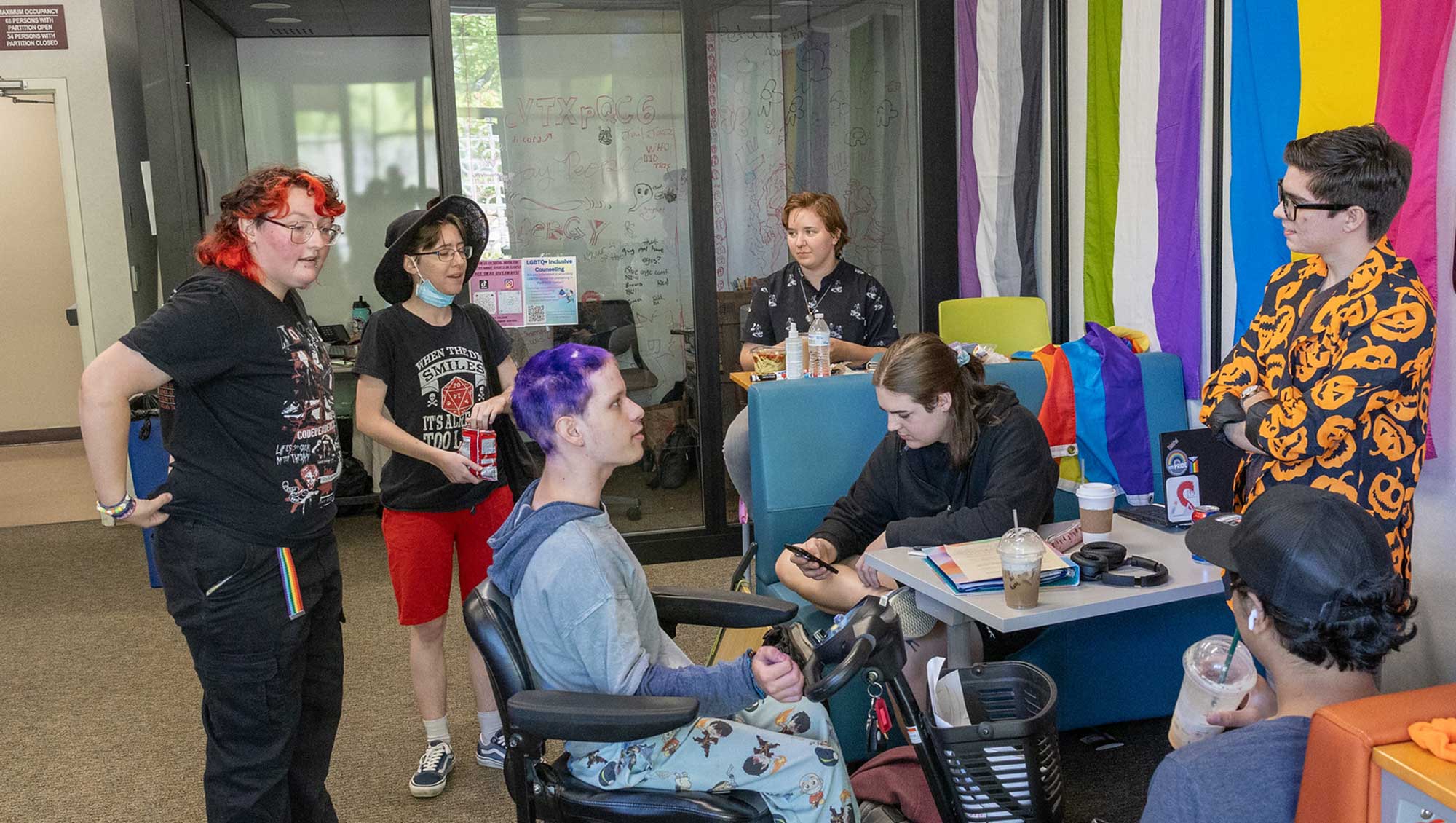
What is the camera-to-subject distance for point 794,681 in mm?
1780

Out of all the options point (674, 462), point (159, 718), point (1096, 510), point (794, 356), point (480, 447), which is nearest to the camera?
point (1096, 510)

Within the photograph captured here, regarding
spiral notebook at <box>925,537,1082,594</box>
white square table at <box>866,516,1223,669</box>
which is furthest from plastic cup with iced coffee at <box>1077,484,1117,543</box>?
spiral notebook at <box>925,537,1082,594</box>

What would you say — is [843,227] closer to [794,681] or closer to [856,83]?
[856,83]

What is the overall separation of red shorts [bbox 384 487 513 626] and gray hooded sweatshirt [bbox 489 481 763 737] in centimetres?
104

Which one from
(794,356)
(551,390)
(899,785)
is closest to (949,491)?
(899,785)

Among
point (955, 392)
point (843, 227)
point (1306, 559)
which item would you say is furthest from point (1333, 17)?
point (1306, 559)

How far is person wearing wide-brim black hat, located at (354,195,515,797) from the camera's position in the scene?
114 inches

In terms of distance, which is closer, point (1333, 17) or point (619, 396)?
point (619, 396)

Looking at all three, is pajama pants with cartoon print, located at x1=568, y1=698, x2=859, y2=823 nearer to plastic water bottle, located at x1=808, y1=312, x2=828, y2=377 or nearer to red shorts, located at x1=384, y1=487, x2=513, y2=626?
red shorts, located at x1=384, y1=487, x2=513, y2=626

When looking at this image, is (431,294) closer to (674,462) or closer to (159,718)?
(159,718)

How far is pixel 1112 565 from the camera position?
95.2 inches

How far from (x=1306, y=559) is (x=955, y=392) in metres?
1.48

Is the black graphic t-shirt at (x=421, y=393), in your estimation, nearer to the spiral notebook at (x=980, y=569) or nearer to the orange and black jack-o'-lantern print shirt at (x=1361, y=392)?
the spiral notebook at (x=980, y=569)

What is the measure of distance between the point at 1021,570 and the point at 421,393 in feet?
5.17
